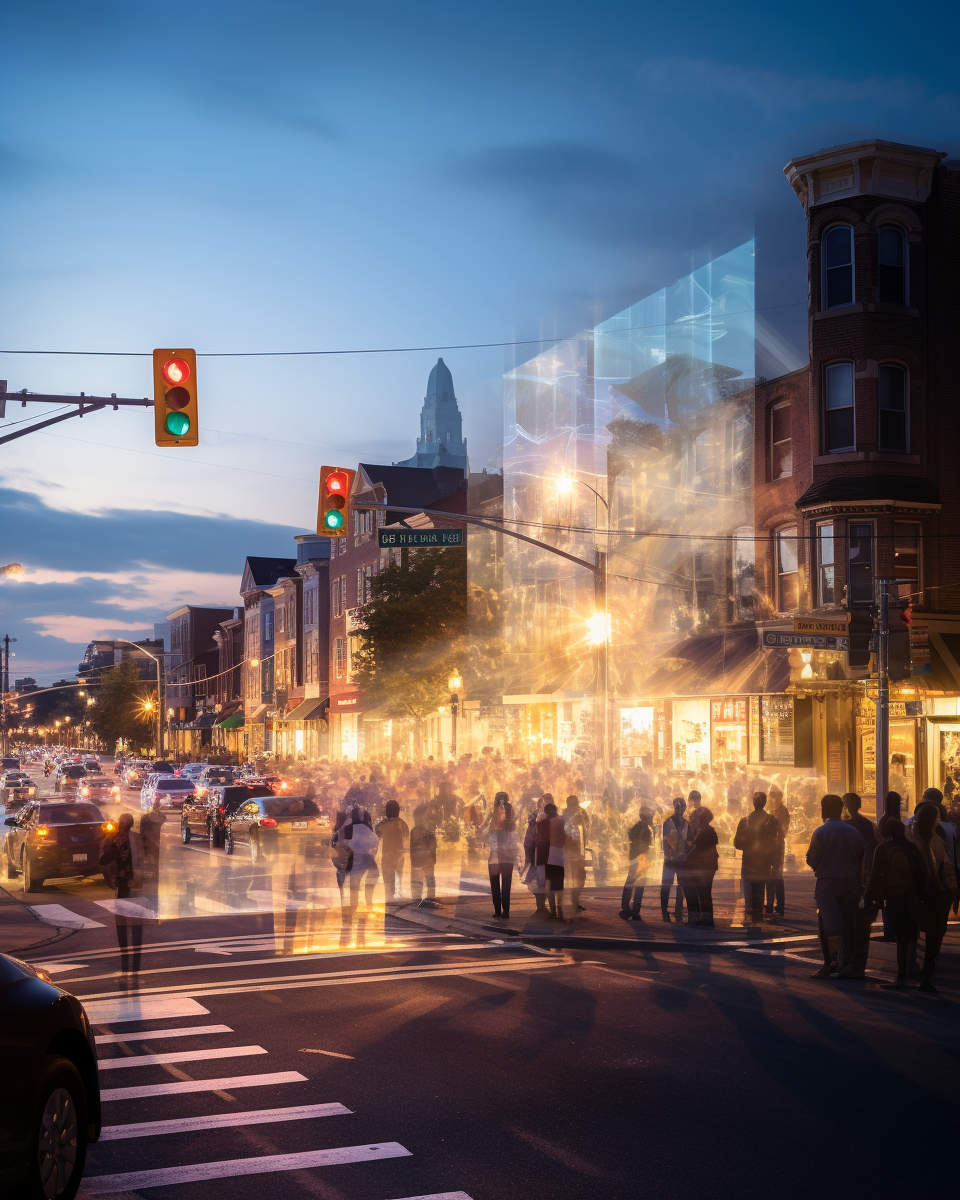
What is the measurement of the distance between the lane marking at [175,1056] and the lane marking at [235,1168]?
8.50 ft

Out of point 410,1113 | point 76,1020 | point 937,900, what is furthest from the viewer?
point 937,900

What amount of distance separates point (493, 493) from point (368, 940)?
109ft

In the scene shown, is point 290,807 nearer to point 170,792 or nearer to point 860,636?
point 860,636

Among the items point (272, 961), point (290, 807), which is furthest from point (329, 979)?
point (290, 807)

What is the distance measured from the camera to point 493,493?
48.4m

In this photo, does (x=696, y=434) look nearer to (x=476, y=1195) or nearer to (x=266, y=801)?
(x=266, y=801)

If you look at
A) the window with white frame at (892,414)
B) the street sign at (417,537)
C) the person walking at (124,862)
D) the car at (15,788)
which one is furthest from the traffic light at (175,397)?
the car at (15,788)

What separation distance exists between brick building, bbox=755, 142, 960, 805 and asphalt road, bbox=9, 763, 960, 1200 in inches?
596

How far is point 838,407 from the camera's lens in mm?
29078

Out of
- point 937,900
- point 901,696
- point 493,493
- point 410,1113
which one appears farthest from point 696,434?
point 410,1113

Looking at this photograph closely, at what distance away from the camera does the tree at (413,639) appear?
155ft

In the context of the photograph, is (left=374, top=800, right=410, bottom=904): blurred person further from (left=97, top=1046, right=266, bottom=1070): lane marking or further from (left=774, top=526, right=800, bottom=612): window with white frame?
(left=774, top=526, right=800, bottom=612): window with white frame

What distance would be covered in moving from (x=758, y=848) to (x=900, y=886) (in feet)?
15.4

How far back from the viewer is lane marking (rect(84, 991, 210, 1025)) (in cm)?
1106
